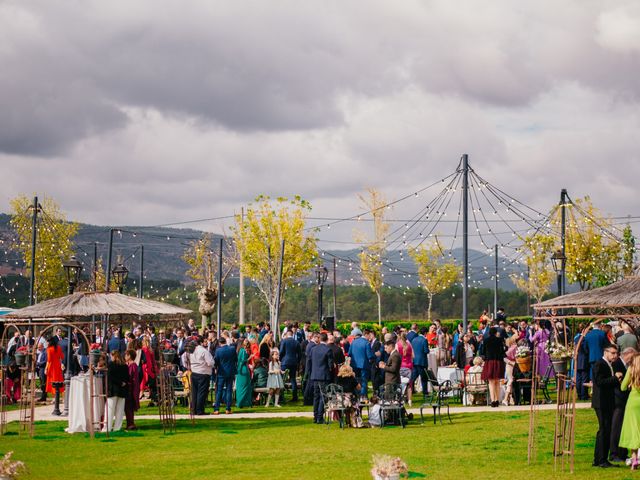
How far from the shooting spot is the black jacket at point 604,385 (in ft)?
47.1

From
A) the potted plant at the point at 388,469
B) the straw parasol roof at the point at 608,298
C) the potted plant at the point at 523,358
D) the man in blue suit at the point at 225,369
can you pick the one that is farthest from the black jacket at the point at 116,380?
the potted plant at the point at 388,469

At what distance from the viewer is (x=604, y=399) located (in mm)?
14461

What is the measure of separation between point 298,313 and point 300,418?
83.3 meters

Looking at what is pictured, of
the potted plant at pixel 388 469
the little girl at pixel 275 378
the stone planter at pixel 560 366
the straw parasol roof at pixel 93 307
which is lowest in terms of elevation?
the potted plant at pixel 388 469

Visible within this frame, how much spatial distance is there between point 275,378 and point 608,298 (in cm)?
1155

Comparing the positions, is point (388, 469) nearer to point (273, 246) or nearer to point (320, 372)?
point (320, 372)

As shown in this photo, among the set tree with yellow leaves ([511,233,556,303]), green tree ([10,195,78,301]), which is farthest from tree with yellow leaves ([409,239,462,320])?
green tree ([10,195,78,301])

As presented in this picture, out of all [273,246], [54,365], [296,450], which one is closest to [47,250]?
[273,246]

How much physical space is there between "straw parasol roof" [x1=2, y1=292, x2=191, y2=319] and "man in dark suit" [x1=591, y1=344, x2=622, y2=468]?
9890 millimetres

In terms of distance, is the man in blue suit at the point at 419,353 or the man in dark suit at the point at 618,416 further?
the man in blue suit at the point at 419,353

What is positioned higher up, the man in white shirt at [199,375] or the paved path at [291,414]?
the man in white shirt at [199,375]

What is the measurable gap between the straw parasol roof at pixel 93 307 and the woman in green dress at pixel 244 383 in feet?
13.2

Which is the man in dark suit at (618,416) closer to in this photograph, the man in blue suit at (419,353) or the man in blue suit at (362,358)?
the man in blue suit at (362,358)

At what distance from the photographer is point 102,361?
20.5 m
